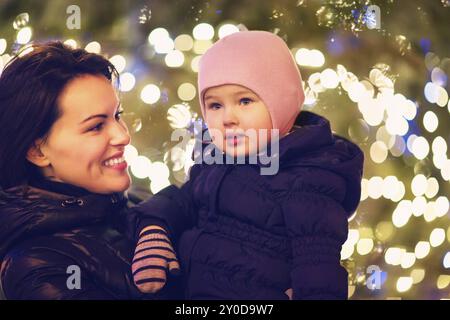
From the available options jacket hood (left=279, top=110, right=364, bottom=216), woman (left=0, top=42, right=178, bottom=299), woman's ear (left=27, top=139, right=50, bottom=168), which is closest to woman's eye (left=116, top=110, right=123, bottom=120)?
woman (left=0, top=42, right=178, bottom=299)

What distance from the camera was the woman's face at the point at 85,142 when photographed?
1.16 meters

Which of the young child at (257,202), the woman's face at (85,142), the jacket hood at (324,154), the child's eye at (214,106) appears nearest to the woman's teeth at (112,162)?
the woman's face at (85,142)

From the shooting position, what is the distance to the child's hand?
1086 millimetres

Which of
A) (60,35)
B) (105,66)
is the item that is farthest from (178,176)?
(60,35)

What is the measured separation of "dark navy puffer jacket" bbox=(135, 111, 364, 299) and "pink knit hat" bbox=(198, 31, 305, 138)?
55 mm

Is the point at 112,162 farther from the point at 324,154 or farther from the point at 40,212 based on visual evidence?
the point at 324,154

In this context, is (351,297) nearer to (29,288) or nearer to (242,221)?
(242,221)

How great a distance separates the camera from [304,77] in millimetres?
1243

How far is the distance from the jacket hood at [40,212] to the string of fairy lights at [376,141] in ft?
0.46

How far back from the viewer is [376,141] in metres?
1.29

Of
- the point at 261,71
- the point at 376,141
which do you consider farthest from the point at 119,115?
the point at 376,141

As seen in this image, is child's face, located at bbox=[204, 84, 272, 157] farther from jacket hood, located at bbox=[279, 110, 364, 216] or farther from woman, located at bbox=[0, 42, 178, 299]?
woman, located at bbox=[0, 42, 178, 299]

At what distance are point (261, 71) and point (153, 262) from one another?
395 millimetres

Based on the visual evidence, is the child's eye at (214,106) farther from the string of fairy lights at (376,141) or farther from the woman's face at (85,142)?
the woman's face at (85,142)
